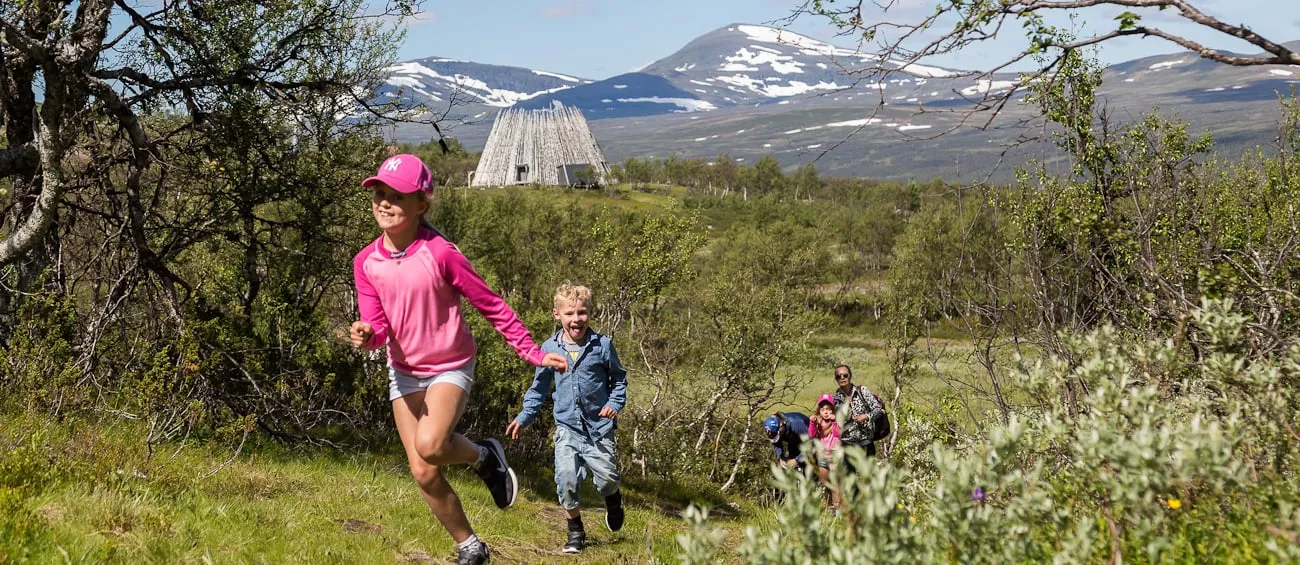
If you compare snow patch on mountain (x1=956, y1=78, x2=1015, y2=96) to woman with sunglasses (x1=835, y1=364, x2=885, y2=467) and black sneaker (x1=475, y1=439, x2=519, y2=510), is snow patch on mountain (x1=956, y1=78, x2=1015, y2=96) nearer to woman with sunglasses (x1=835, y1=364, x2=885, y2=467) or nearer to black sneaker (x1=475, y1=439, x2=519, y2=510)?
black sneaker (x1=475, y1=439, x2=519, y2=510)

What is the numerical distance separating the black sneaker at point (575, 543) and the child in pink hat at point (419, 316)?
161cm

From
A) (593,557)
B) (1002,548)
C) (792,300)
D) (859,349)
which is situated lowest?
(859,349)

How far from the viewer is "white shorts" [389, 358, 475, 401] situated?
502 cm

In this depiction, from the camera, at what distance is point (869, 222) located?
102m

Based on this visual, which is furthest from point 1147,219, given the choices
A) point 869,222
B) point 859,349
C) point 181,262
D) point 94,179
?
point 869,222

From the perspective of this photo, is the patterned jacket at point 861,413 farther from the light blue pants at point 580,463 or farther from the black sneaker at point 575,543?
Answer: the black sneaker at point 575,543

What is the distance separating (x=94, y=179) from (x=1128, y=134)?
15992 mm

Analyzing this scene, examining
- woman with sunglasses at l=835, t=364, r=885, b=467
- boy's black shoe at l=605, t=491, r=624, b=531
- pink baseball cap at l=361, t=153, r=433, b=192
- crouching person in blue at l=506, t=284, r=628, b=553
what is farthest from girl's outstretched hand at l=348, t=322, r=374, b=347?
woman with sunglasses at l=835, t=364, r=885, b=467

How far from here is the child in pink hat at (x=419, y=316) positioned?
4.99m

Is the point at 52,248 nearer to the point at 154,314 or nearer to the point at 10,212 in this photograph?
the point at 10,212

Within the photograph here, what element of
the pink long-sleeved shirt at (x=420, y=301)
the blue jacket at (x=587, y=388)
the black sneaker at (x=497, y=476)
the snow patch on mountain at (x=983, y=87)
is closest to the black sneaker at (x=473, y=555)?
the black sneaker at (x=497, y=476)

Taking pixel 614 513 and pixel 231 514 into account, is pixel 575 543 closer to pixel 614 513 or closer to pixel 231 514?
pixel 614 513

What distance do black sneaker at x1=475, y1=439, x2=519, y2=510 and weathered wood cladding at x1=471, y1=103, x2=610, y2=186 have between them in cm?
16291

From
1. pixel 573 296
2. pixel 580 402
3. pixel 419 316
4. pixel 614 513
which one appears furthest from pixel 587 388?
pixel 419 316
